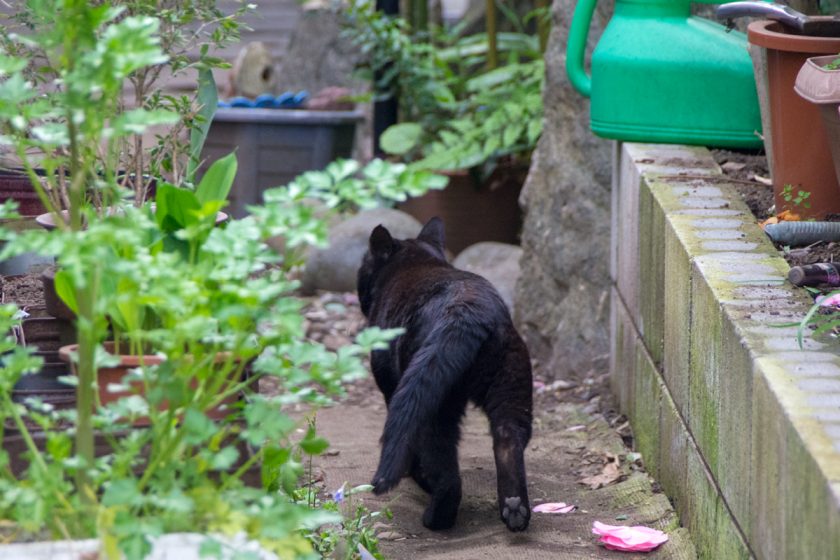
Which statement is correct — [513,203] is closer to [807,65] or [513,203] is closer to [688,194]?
[688,194]

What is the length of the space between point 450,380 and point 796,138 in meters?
1.20

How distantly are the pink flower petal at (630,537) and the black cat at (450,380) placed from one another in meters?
0.22

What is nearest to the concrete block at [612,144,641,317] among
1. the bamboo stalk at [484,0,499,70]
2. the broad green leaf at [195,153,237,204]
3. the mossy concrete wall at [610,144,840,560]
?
the mossy concrete wall at [610,144,840,560]

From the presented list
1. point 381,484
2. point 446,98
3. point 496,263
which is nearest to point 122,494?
point 381,484

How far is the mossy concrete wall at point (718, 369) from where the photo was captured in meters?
2.03

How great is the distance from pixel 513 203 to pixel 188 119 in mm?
3955

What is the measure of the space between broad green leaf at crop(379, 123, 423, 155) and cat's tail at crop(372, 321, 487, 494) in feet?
12.2

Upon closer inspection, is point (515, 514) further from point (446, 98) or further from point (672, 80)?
point (446, 98)

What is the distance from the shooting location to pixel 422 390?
9.79 ft

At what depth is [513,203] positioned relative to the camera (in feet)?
22.5

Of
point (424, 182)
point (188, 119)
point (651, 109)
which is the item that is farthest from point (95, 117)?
point (651, 109)

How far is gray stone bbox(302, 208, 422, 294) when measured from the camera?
641cm

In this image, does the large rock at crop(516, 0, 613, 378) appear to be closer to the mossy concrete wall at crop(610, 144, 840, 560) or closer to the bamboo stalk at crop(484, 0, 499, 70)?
the mossy concrete wall at crop(610, 144, 840, 560)

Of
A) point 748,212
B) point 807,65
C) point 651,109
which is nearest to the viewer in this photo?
point 807,65
